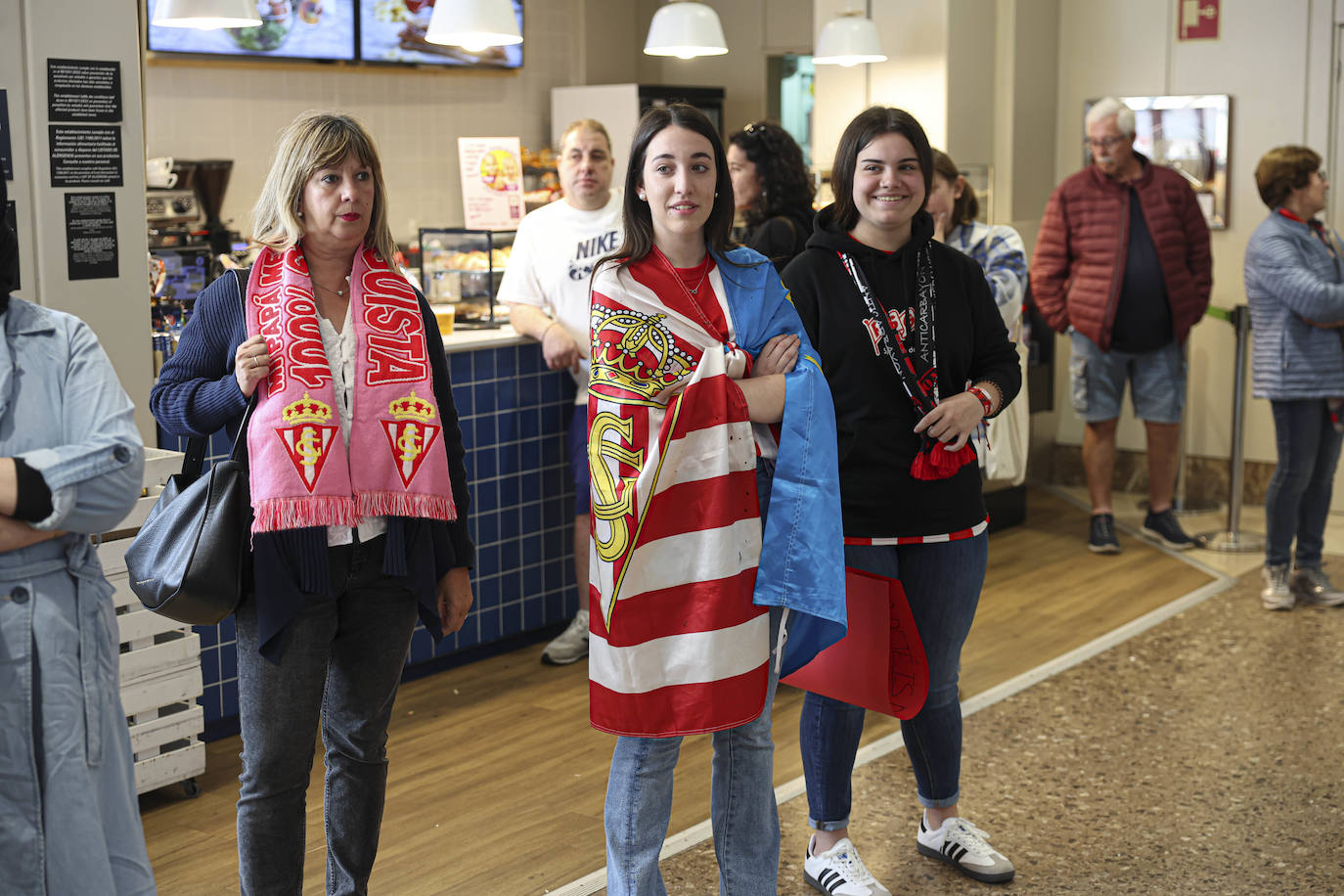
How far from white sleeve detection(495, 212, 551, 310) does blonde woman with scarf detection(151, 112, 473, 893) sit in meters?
2.09

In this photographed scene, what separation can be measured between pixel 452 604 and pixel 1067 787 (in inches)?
73.4

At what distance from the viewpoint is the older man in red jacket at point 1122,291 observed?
19.9 feet

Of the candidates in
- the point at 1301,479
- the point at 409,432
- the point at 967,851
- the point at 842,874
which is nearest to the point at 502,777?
the point at 842,874

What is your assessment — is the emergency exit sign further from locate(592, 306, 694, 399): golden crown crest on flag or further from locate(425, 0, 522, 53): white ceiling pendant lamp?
locate(592, 306, 694, 399): golden crown crest on flag

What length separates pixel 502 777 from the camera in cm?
363

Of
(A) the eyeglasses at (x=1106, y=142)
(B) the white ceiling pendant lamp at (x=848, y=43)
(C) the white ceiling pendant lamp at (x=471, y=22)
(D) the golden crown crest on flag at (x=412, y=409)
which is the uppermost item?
(B) the white ceiling pendant lamp at (x=848, y=43)

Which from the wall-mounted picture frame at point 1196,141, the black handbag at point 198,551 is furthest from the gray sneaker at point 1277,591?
the black handbag at point 198,551

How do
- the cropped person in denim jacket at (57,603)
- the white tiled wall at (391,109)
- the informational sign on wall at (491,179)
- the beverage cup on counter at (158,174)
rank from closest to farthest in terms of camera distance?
the cropped person in denim jacket at (57,603), the informational sign on wall at (491,179), the beverage cup on counter at (158,174), the white tiled wall at (391,109)

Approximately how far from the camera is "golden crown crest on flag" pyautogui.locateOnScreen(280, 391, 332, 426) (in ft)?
7.32

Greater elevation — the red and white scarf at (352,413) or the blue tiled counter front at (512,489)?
the red and white scarf at (352,413)

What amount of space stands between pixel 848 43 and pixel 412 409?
4400 mm

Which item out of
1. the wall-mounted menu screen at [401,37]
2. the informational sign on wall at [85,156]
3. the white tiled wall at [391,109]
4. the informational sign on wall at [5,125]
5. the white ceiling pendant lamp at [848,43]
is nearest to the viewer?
the informational sign on wall at [5,125]

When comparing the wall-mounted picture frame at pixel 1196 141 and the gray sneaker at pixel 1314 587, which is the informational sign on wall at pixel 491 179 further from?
the gray sneaker at pixel 1314 587

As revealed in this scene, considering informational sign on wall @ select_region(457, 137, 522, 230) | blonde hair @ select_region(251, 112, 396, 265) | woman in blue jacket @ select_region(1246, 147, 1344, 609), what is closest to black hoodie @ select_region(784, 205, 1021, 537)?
blonde hair @ select_region(251, 112, 396, 265)
